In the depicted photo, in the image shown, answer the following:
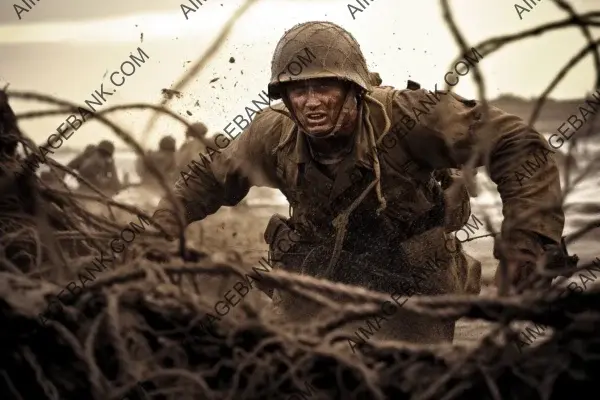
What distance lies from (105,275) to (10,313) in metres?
0.21

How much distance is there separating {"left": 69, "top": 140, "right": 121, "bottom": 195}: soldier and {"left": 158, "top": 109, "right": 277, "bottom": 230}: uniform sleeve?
14.8 feet

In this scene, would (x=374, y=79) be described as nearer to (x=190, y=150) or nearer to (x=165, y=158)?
(x=190, y=150)

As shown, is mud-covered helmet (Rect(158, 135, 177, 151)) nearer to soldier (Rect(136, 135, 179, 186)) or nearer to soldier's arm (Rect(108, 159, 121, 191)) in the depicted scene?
soldier (Rect(136, 135, 179, 186))

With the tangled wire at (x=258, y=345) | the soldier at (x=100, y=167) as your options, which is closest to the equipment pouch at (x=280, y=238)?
the tangled wire at (x=258, y=345)

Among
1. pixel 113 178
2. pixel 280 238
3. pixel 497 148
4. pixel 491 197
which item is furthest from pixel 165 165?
pixel 497 148

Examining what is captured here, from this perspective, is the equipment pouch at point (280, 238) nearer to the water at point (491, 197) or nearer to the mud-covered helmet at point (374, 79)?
the mud-covered helmet at point (374, 79)

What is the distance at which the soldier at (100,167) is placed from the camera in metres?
8.04

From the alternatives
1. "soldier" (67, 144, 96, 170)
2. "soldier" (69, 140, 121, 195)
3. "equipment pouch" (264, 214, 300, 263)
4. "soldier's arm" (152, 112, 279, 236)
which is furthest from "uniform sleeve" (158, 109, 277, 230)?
"soldier" (67, 144, 96, 170)

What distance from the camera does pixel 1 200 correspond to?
1957 millimetres

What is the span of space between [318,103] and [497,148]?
2.44 feet

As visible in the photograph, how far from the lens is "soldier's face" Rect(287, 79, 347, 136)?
3037mm

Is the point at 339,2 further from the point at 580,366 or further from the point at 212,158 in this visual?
the point at 580,366

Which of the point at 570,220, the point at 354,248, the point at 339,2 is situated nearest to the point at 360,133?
the point at 354,248

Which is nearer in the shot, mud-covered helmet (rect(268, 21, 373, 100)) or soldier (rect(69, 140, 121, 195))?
mud-covered helmet (rect(268, 21, 373, 100))
